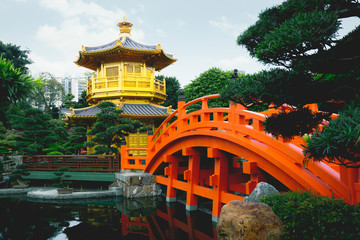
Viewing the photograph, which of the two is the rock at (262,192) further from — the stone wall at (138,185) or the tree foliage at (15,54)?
the tree foliage at (15,54)

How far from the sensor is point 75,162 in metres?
15.2

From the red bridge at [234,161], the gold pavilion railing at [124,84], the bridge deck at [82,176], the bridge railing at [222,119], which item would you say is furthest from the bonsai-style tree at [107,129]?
the bridge railing at [222,119]

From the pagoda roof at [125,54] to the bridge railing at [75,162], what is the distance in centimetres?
699

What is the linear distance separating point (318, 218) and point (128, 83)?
16.6 meters

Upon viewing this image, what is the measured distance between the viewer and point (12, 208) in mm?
11500

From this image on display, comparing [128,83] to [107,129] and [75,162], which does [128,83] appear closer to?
[107,129]

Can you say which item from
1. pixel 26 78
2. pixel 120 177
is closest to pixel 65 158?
pixel 120 177

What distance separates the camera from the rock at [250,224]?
3770 millimetres

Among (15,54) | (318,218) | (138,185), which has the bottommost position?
(138,185)

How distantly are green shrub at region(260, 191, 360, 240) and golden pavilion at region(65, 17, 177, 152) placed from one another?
14.3m

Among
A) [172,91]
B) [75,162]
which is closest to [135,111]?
[75,162]

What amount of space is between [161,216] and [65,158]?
311 inches

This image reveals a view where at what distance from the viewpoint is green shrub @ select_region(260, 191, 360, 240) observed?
366 cm

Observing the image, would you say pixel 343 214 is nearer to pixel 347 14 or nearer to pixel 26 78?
pixel 347 14
